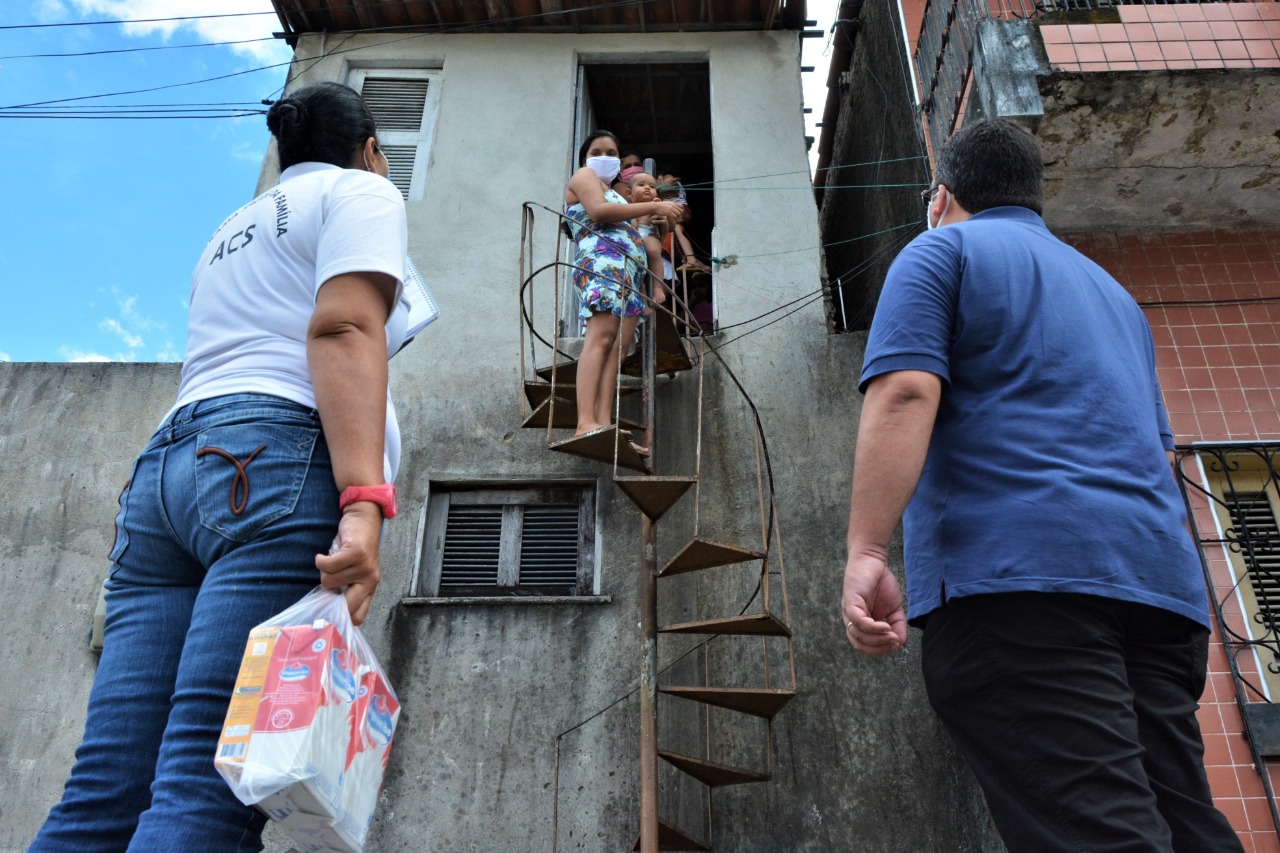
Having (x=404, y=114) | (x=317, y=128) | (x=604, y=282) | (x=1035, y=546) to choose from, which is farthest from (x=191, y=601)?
(x=404, y=114)

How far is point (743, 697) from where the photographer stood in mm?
4902

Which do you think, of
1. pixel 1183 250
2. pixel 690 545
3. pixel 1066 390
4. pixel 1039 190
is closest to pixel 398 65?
pixel 690 545

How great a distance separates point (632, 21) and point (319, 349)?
7.07 metres

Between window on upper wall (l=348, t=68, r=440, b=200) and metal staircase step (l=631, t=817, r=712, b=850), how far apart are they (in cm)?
474

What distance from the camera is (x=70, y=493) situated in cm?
614

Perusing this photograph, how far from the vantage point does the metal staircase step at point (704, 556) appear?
4.93 metres

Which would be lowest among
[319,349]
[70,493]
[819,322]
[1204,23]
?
[319,349]

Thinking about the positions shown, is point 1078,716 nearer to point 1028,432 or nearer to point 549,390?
point 1028,432

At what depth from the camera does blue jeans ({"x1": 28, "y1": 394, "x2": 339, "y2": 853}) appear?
168 centimetres

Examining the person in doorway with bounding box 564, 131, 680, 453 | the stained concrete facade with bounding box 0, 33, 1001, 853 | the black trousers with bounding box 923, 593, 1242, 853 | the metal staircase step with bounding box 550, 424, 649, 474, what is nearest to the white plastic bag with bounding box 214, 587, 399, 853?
the black trousers with bounding box 923, 593, 1242, 853

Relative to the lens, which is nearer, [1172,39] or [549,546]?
[1172,39]

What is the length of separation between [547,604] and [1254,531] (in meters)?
3.87

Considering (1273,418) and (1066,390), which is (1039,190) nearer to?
(1066,390)

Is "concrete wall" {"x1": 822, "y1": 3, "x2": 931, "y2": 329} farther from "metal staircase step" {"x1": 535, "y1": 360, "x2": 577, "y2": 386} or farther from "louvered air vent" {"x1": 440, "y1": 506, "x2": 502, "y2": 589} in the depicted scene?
"louvered air vent" {"x1": 440, "y1": 506, "x2": 502, "y2": 589}
